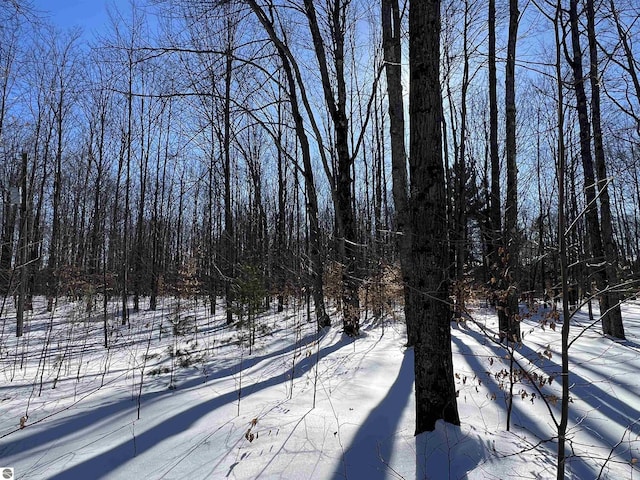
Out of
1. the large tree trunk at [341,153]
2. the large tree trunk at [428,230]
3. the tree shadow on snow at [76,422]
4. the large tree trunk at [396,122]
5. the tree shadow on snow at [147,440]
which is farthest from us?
the large tree trunk at [341,153]

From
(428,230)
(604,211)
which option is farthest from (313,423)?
(604,211)

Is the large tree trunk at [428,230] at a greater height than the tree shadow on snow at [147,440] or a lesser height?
greater

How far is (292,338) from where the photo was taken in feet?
26.8

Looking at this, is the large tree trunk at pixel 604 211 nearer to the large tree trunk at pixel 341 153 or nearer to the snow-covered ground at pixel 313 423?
the snow-covered ground at pixel 313 423

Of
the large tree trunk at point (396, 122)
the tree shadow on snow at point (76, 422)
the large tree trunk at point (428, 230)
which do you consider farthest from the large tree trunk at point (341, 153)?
the large tree trunk at point (428, 230)

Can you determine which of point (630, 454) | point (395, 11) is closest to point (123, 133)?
point (395, 11)

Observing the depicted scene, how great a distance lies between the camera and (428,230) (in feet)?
8.99

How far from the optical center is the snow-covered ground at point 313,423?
2.38 meters

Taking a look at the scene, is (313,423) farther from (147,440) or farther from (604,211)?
(604,211)

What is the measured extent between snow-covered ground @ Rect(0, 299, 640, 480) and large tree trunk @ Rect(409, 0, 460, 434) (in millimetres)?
247

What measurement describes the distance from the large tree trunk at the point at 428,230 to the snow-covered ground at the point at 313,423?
0.81 ft

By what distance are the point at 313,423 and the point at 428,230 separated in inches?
71.3

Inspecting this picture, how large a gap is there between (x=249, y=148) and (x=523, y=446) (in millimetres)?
15022

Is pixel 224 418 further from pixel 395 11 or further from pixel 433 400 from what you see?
pixel 395 11
